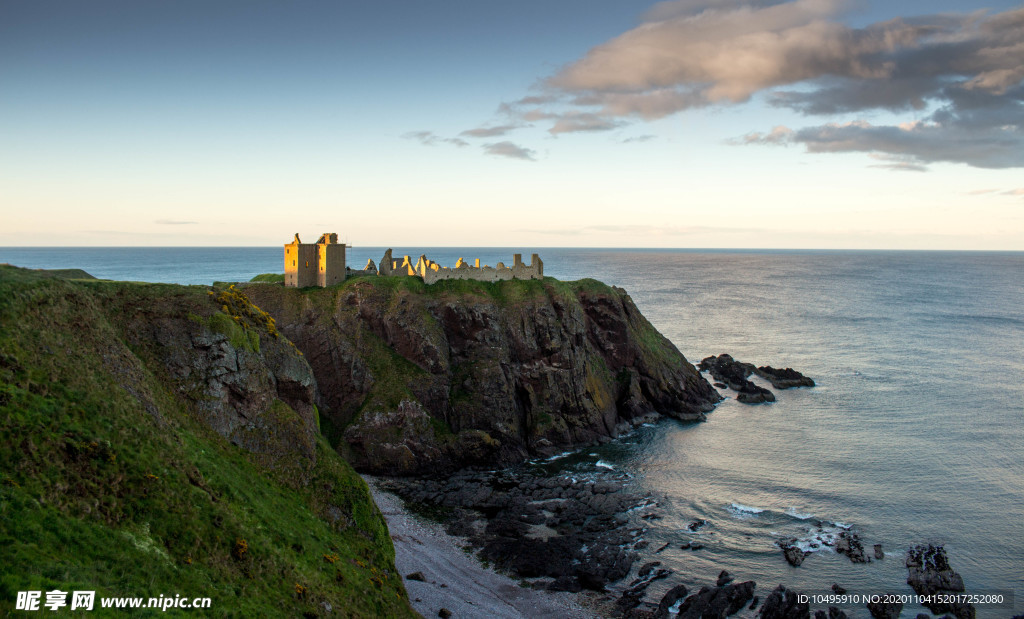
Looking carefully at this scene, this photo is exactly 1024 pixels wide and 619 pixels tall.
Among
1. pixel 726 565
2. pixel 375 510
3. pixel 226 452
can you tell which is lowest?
pixel 726 565

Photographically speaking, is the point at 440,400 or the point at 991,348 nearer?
the point at 440,400

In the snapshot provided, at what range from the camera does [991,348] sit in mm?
126938

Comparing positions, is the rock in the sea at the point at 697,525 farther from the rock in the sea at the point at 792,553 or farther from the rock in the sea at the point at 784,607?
the rock in the sea at the point at 784,607

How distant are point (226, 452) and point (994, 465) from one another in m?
77.4

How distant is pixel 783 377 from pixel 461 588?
7915 cm

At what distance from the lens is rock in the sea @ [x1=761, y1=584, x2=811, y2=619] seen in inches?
1639

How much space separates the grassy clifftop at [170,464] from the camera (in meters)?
22.4

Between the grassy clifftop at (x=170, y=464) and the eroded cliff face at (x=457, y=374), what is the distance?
25.9m

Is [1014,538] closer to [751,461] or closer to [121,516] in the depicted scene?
[751,461]

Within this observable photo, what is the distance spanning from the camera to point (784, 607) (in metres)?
42.3

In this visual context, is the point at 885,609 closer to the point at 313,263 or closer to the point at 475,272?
the point at 475,272

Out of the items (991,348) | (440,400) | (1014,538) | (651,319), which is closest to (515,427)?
(440,400)

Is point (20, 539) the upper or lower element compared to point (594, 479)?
upper

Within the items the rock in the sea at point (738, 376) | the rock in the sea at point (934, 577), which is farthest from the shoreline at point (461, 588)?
the rock in the sea at point (738, 376)
